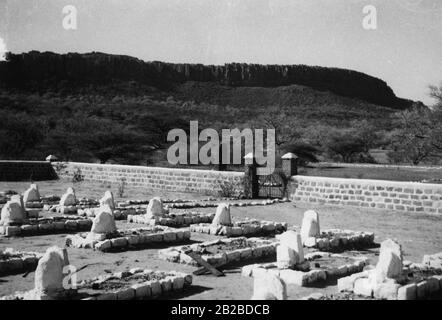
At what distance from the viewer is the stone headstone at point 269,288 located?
215 inches

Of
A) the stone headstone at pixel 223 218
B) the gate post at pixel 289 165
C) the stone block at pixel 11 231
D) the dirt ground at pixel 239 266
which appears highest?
the gate post at pixel 289 165

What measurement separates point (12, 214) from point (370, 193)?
375 inches

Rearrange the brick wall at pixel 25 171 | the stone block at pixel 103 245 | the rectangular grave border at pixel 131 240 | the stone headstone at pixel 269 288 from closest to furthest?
the stone headstone at pixel 269 288 < the stone block at pixel 103 245 < the rectangular grave border at pixel 131 240 < the brick wall at pixel 25 171

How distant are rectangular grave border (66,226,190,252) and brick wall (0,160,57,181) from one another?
16.2 m

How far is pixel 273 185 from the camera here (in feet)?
60.3

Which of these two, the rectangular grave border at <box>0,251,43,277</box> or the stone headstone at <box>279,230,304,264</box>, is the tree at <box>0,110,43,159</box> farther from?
the stone headstone at <box>279,230,304,264</box>

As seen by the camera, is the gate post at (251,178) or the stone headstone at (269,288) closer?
the stone headstone at (269,288)

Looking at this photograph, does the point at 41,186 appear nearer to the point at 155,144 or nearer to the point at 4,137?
the point at 4,137

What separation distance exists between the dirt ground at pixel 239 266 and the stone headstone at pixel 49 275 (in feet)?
2.98

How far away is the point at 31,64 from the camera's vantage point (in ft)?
200

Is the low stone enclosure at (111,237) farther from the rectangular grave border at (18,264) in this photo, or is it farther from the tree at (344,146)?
the tree at (344,146)

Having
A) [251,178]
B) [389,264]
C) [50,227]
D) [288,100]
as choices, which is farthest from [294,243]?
[288,100]

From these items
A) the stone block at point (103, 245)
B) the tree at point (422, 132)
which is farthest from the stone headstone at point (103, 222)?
the tree at point (422, 132)

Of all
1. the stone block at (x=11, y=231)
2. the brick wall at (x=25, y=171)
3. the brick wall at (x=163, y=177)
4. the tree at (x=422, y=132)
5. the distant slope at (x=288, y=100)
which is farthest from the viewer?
the distant slope at (x=288, y=100)
